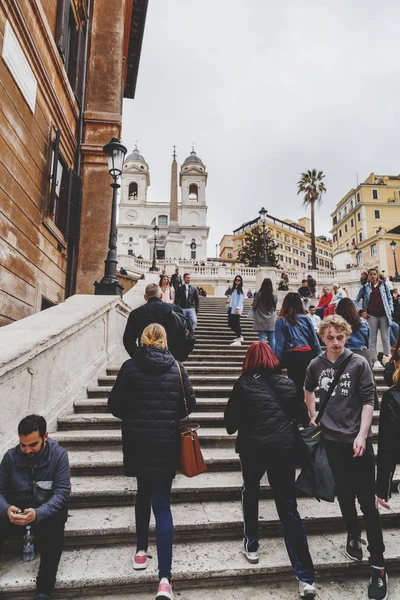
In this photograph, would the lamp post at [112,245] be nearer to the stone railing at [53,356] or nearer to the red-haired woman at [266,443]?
the stone railing at [53,356]

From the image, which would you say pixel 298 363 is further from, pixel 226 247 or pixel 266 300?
pixel 226 247

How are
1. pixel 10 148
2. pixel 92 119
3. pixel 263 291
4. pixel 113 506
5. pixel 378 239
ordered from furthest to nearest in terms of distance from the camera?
pixel 378 239 → pixel 92 119 → pixel 263 291 → pixel 10 148 → pixel 113 506

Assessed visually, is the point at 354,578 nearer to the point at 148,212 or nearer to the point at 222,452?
the point at 222,452

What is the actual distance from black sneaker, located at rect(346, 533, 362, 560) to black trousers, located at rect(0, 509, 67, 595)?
2.15 metres

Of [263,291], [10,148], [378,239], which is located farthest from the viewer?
[378,239]

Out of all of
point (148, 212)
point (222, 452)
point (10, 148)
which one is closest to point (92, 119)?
point (10, 148)

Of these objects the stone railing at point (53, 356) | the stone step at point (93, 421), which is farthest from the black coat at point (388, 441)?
the stone railing at point (53, 356)

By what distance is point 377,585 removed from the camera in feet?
8.77

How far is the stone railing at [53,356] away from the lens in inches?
140

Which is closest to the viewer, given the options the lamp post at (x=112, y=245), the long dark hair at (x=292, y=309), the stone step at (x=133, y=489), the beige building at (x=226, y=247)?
the stone step at (x=133, y=489)

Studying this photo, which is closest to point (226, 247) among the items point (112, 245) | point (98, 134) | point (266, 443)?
point (98, 134)

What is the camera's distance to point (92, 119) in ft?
32.7

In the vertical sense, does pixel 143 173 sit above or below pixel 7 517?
above

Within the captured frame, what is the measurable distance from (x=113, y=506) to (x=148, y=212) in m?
77.0
